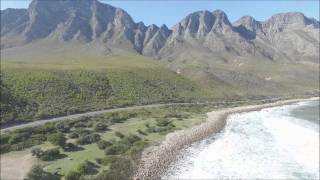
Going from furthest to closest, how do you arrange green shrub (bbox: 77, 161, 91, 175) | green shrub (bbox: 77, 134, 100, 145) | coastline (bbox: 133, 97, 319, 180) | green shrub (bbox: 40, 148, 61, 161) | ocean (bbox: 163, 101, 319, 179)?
green shrub (bbox: 77, 134, 100, 145), green shrub (bbox: 40, 148, 61, 161), ocean (bbox: 163, 101, 319, 179), coastline (bbox: 133, 97, 319, 180), green shrub (bbox: 77, 161, 91, 175)

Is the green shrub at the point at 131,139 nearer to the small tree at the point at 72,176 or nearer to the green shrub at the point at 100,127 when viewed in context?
the green shrub at the point at 100,127

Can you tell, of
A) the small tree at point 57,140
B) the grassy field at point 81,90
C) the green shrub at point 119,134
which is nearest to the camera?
the small tree at point 57,140

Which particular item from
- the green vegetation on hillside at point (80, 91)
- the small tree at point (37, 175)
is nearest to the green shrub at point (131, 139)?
the small tree at point (37, 175)

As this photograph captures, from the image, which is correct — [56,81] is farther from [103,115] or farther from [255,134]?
[255,134]

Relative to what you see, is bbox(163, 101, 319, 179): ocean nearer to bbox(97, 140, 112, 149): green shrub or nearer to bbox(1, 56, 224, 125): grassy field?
bbox(97, 140, 112, 149): green shrub

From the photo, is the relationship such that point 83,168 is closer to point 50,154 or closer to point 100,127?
point 50,154

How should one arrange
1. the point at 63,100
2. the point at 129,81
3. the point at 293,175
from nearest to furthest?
the point at 293,175 < the point at 63,100 < the point at 129,81

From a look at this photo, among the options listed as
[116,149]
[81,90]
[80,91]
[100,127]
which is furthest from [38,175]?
[81,90]

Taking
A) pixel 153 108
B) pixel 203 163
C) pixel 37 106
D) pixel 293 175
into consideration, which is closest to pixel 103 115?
pixel 37 106

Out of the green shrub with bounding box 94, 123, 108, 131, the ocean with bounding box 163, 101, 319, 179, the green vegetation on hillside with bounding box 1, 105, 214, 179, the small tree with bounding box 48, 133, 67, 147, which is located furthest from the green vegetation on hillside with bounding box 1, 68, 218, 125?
the ocean with bounding box 163, 101, 319, 179
